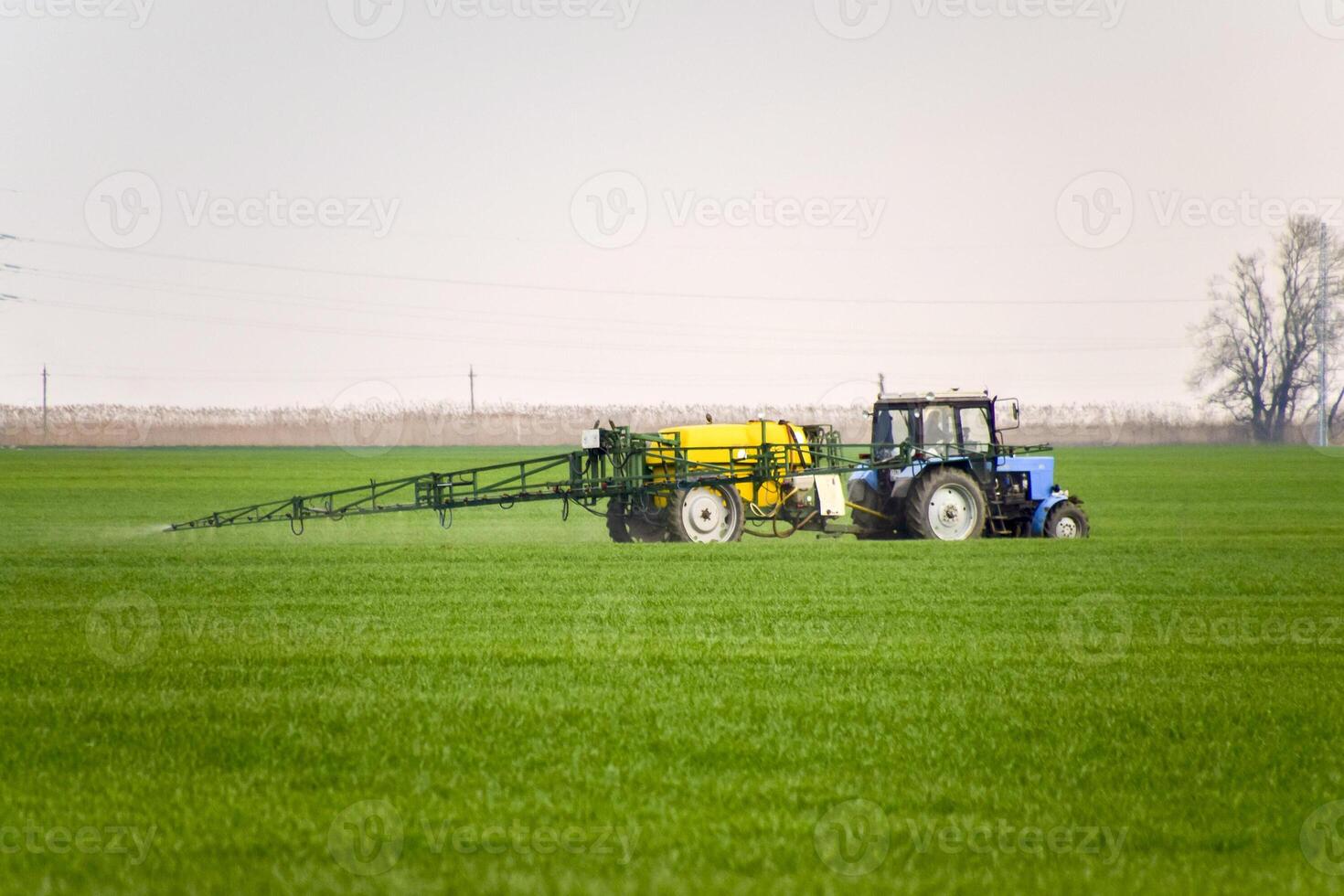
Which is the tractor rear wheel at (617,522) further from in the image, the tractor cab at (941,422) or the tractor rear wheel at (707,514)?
the tractor cab at (941,422)

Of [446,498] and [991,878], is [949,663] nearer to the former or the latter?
[991,878]

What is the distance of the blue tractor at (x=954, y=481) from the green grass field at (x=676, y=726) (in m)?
→ 3.43

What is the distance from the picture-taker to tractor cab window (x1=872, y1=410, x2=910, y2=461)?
2191 cm

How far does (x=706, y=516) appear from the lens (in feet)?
69.1

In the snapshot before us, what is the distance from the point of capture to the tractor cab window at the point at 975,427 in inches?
859

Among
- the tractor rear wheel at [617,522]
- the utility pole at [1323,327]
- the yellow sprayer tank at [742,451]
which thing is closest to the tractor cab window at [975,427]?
the yellow sprayer tank at [742,451]

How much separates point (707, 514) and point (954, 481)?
3.58m

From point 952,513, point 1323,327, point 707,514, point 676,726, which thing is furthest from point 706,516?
point 1323,327

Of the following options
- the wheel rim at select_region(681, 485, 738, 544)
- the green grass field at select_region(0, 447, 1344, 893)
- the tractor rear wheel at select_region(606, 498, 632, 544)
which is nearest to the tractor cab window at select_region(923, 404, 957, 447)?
the wheel rim at select_region(681, 485, 738, 544)

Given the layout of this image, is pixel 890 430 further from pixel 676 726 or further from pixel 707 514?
pixel 676 726

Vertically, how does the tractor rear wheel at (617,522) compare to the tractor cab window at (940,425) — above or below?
below

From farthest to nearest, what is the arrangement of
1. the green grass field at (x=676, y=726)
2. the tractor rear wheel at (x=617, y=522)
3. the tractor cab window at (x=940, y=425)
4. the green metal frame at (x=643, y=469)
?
the tractor rear wheel at (x=617, y=522)
the tractor cab window at (x=940, y=425)
the green metal frame at (x=643, y=469)
the green grass field at (x=676, y=726)

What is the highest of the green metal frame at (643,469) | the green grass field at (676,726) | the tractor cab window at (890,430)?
the tractor cab window at (890,430)

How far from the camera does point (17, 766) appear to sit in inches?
302
